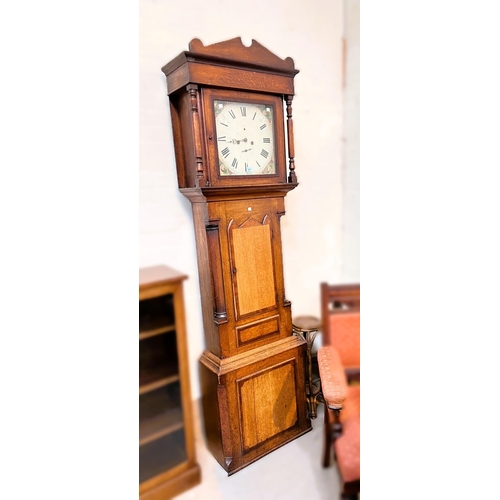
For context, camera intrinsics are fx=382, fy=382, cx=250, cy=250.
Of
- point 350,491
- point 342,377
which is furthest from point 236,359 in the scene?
point 350,491

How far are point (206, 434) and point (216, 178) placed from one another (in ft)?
1.47

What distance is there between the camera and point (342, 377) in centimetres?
78

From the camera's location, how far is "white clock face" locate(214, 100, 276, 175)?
0.64 metres

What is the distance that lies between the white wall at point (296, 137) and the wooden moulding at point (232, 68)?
0.07 ft

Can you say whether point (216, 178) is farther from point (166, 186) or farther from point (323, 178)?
point (323, 178)

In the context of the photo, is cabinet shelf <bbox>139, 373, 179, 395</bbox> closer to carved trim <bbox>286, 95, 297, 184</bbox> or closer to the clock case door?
the clock case door

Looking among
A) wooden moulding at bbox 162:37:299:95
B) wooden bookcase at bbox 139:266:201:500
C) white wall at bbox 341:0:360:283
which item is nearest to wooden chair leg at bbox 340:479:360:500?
wooden bookcase at bbox 139:266:201:500

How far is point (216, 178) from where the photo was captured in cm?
64

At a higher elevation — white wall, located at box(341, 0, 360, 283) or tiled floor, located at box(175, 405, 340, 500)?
white wall, located at box(341, 0, 360, 283)

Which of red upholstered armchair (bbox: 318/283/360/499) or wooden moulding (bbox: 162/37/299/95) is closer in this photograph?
wooden moulding (bbox: 162/37/299/95)
